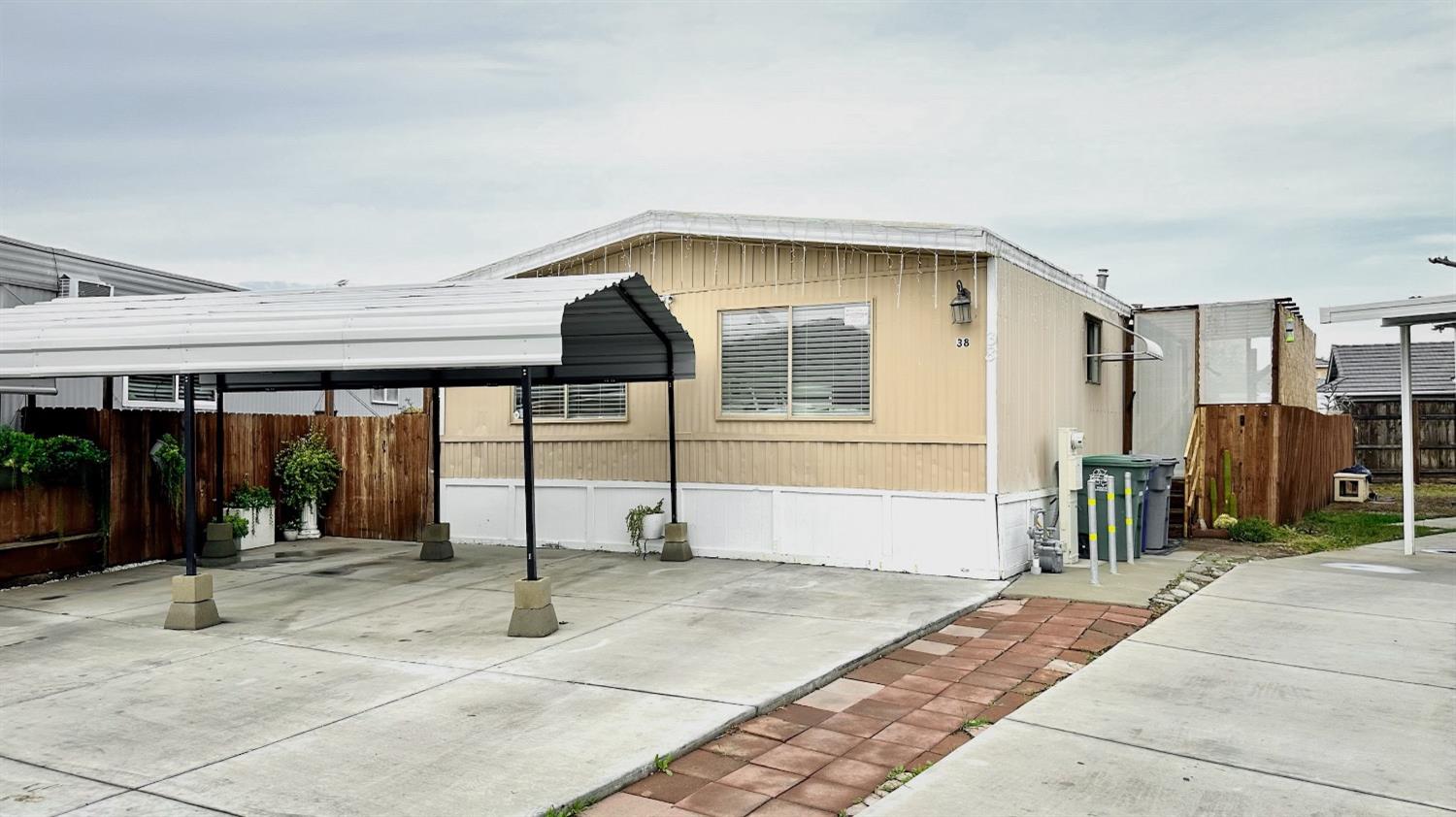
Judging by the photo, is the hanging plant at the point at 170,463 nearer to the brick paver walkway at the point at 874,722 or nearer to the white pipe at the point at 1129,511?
the brick paver walkway at the point at 874,722

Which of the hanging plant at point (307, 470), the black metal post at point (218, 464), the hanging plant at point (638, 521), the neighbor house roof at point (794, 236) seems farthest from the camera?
the hanging plant at point (307, 470)

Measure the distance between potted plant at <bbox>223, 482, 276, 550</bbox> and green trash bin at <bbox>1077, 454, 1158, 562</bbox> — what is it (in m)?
10.0

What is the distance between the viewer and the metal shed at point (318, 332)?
700 centimetres

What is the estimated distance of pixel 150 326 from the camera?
7816 millimetres

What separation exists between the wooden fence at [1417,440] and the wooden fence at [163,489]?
23.3 meters

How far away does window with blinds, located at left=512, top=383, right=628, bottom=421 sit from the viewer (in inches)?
462

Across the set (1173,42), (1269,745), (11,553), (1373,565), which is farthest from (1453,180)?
(11,553)

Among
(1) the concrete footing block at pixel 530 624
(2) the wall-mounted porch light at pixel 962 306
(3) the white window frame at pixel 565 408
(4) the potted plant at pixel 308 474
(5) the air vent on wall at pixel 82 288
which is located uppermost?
Result: (5) the air vent on wall at pixel 82 288

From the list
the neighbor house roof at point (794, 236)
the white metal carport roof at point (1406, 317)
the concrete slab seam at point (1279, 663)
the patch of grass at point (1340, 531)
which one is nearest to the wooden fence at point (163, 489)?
the neighbor house roof at point (794, 236)

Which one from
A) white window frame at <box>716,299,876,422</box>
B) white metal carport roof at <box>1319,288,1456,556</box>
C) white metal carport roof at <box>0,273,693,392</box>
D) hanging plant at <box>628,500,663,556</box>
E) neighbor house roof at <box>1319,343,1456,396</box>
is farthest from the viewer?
neighbor house roof at <box>1319,343,1456,396</box>

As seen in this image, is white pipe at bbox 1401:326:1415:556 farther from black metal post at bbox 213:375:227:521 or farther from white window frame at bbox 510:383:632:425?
black metal post at bbox 213:375:227:521

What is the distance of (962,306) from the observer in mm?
9453

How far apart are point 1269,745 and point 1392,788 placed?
61cm

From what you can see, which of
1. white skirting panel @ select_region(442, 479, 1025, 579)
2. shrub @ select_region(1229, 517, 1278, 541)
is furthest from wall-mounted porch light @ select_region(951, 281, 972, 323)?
shrub @ select_region(1229, 517, 1278, 541)
